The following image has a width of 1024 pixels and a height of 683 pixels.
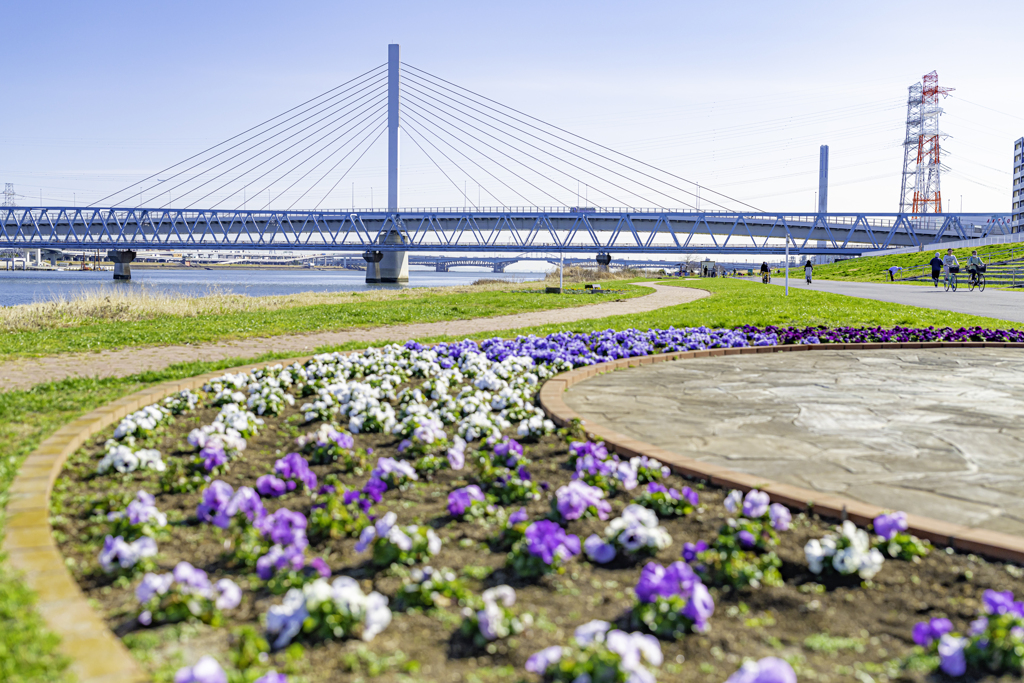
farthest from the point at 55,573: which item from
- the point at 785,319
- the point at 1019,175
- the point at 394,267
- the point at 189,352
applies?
the point at 1019,175

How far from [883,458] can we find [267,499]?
3.30 meters

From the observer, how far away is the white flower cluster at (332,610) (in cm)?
217

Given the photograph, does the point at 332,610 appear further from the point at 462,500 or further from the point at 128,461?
the point at 128,461

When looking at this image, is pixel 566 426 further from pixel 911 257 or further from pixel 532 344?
pixel 911 257

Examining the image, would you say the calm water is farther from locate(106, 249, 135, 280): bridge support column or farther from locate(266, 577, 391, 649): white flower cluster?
locate(266, 577, 391, 649): white flower cluster

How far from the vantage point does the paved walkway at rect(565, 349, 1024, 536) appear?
3.62 m

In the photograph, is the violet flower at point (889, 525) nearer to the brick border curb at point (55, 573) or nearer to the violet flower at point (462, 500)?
the violet flower at point (462, 500)

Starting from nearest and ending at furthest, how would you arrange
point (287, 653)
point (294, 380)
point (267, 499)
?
point (287, 653) → point (267, 499) → point (294, 380)

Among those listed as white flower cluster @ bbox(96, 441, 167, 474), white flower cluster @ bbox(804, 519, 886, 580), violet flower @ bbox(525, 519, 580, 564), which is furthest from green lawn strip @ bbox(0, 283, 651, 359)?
white flower cluster @ bbox(804, 519, 886, 580)

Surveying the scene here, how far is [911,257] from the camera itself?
57.9m

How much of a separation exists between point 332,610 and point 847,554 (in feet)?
5.76

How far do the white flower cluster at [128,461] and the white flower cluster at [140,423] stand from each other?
1.63 ft

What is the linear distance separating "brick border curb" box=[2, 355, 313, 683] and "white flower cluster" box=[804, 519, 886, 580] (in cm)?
216

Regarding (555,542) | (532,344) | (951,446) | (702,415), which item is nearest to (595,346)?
(532,344)
